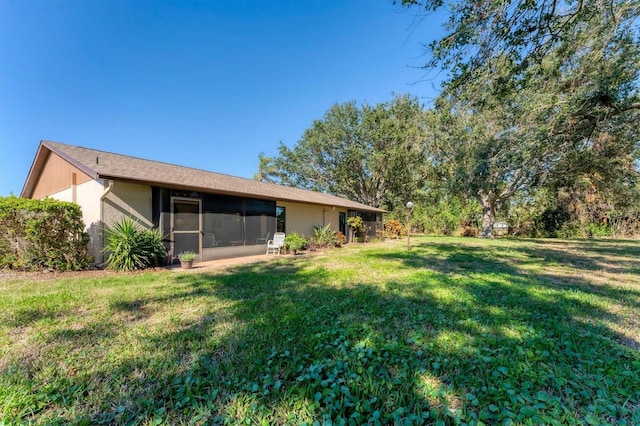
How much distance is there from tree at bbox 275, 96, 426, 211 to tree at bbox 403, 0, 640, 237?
1058cm

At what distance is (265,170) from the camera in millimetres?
30750

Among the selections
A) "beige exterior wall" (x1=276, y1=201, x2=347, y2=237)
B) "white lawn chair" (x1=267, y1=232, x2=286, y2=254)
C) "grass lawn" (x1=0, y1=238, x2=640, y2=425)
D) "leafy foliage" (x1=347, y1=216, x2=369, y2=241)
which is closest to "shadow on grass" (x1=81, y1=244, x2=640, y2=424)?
"grass lawn" (x1=0, y1=238, x2=640, y2=425)

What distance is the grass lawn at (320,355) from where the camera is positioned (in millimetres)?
1853

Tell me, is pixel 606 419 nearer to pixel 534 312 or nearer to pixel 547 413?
pixel 547 413

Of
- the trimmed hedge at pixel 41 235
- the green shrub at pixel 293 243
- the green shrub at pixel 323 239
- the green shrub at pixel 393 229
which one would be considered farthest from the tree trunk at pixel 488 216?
the trimmed hedge at pixel 41 235

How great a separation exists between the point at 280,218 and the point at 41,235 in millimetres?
8147

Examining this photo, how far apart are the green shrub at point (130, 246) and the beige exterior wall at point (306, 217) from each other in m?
6.13

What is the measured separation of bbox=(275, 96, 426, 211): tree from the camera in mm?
20984

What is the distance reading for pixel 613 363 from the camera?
2.41m

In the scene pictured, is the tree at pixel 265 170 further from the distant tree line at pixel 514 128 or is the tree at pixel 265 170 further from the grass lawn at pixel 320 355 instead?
the grass lawn at pixel 320 355

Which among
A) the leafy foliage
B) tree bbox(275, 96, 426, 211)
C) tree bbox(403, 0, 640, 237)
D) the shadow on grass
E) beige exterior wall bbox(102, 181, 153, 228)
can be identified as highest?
tree bbox(275, 96, 426, 211)

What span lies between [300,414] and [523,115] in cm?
925

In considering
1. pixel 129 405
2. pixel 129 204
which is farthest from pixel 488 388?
pixel 129 204

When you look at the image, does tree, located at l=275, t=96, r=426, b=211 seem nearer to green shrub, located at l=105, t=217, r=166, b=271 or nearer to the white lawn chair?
the white lawn chair
